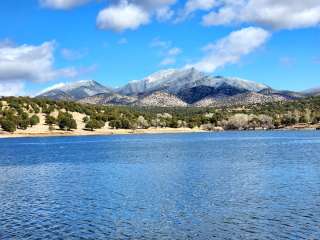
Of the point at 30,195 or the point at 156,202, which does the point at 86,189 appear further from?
the point at 156,202

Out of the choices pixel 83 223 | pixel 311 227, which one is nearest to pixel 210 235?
pixel 311 227

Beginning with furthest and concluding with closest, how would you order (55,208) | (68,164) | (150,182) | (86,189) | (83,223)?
(68,164) → (150,182) → (86,189) → (55,208) → (83,223)

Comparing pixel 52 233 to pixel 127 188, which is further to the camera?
pixel 127 188

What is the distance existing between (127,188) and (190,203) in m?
13.9

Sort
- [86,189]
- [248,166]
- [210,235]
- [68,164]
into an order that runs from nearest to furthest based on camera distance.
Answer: [210,235] < [86,189] < [248,166] < [68,164]

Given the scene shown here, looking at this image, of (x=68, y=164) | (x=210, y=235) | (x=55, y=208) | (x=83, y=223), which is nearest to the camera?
(x=210, y=235)

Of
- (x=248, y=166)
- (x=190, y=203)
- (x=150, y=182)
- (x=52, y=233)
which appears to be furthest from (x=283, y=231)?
(x=248, y=166)

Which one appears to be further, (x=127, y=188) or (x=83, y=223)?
(x=127, y=188)

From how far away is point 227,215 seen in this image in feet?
152

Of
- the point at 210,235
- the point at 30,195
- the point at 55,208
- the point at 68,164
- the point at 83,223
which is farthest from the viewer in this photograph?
the point at 68,164

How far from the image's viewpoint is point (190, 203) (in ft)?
174

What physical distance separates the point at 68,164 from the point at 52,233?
66.3 meters

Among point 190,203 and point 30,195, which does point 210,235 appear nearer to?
point 190,203

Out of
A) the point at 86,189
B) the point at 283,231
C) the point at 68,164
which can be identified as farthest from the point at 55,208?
the point at 68,164
